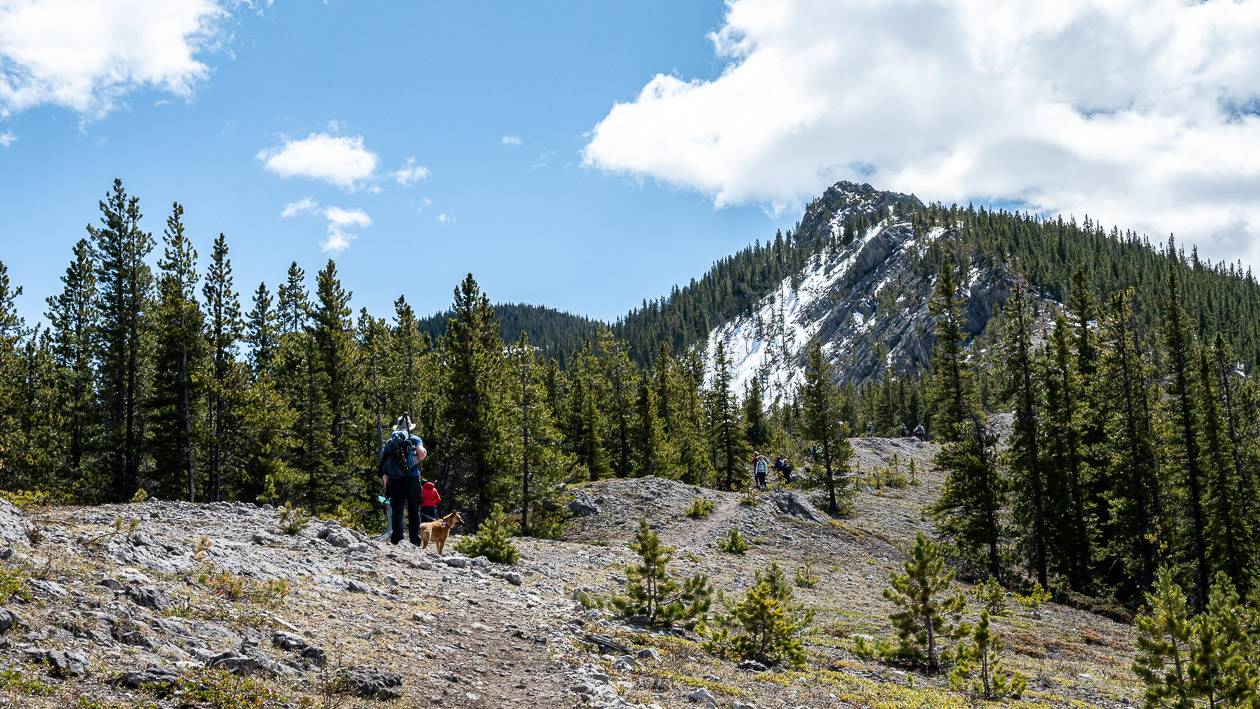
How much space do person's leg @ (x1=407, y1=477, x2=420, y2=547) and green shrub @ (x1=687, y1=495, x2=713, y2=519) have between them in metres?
21.2

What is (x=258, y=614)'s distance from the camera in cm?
793

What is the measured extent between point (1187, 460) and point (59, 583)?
131 ft

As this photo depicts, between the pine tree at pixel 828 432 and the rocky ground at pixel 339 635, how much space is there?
84.9 ft

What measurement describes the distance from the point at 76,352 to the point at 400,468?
130 ft

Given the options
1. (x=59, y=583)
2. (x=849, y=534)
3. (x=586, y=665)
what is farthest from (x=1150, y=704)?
(x=849, y=534)

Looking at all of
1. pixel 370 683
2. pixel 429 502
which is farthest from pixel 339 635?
pixel 429 502

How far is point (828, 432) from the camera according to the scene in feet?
145

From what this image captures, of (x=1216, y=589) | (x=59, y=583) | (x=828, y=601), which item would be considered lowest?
(x=828, y=601)

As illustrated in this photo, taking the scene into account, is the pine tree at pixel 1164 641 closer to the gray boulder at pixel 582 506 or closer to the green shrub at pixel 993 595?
the green shrub at pixel 993 595

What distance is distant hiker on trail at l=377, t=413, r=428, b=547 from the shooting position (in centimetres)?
1447

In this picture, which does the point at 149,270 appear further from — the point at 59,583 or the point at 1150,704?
the point at 1150,704

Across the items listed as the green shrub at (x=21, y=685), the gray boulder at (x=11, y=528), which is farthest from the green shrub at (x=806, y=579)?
the green shrub at (x=21, y=685)

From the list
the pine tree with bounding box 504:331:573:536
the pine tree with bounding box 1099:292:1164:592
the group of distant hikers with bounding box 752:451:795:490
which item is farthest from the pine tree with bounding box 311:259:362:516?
the pine tree with bounding box 1099:292:1164:592

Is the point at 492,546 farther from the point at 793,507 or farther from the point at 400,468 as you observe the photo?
the point at 793,507
